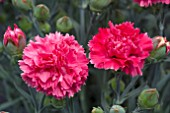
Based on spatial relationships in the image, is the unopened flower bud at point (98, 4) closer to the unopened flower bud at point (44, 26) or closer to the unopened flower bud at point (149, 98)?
the unopened flower bud at point (44, 26)

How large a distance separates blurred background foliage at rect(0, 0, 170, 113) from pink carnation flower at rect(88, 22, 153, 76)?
77mm

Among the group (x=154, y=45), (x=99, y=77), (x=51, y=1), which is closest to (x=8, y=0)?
(x=51, y=1)

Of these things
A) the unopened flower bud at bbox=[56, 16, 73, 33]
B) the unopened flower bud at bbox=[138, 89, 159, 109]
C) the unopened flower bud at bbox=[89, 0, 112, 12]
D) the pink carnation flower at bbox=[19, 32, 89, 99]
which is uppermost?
the unopened flower bud at bbox=[89, 0, 112, 12]

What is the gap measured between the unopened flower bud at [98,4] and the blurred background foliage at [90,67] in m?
0.02

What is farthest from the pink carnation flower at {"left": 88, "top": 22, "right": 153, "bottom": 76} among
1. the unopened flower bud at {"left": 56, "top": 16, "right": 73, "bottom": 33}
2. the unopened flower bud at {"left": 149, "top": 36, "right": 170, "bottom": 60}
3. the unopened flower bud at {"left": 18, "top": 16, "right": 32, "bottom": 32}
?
the unopened flower bud at {"left": 18, "top": 16, "right": 32, "bottom": 32}

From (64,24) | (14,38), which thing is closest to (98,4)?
(64,24)

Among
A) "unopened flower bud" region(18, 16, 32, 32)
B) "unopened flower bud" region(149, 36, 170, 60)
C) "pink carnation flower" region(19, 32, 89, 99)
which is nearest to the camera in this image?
"pink carnation flower" region(19, 32, 89, 99)

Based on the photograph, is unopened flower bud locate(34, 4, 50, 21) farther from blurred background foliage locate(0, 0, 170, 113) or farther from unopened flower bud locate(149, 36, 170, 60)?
unopened flower bud locate(149, 36, 170, 60)

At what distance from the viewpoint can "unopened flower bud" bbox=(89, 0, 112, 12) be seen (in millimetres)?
942

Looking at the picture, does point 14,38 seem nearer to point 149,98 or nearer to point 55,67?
point 55,67

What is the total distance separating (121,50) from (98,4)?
0.17m

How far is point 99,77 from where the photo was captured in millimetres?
1192

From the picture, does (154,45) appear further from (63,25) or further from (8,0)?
(8,0)

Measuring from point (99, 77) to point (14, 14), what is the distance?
37cm
